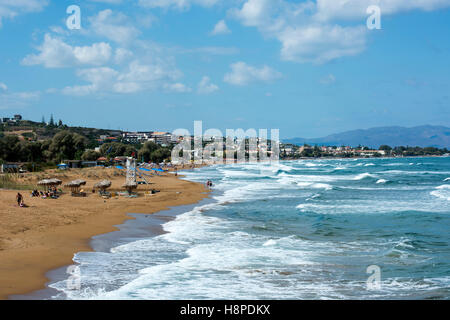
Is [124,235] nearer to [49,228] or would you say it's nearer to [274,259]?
[49,228]

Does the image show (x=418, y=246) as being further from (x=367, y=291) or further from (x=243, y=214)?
(x=243, y=214)

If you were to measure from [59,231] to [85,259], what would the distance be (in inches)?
176

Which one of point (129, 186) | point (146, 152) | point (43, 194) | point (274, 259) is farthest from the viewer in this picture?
point (146, 152)

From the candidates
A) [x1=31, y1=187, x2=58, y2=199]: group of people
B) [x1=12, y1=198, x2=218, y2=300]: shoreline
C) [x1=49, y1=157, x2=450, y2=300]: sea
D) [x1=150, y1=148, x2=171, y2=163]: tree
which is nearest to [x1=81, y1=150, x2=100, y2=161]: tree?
[x1=150, y1=148, x2=171, y2=163]: tree

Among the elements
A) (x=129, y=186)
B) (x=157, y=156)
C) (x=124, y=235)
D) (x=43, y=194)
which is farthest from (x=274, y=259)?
(x=157, y=156)

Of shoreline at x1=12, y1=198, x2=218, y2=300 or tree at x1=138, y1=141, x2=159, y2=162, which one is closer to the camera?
shoreline at x1=12, y1=198, x2=218, y2=300

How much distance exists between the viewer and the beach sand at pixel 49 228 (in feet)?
35.4

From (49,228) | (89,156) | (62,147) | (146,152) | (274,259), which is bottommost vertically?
(274,259)

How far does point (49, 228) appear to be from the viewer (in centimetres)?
1691

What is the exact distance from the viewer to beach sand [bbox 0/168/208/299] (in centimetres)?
1079

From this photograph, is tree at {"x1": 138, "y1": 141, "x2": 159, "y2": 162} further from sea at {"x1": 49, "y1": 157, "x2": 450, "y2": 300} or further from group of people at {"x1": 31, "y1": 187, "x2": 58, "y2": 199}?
sea at {"x1": 49, "y1": 157, "x2": 450, "y2": 300}

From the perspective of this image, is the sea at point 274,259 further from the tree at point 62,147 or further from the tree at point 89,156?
the tree at point 89,156

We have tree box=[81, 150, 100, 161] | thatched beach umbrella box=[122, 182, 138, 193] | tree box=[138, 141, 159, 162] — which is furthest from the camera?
tree box=[138, 141, 159, 162]

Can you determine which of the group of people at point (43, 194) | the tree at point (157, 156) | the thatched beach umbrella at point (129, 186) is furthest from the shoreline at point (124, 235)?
the tree at point (157, 156)
